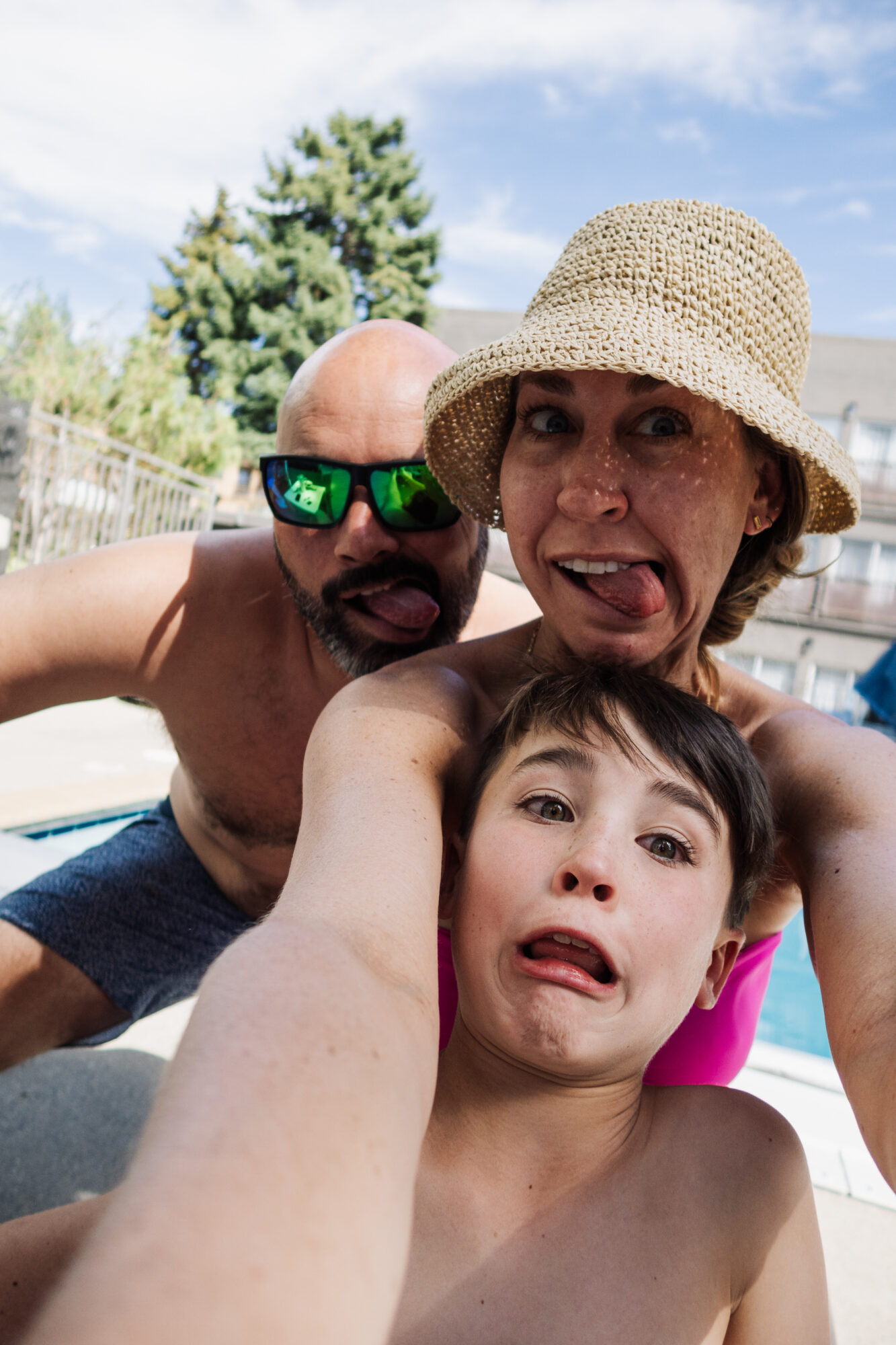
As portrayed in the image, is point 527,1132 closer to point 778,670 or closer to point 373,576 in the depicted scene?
point 373,576

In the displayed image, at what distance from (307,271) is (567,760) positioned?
29680mm

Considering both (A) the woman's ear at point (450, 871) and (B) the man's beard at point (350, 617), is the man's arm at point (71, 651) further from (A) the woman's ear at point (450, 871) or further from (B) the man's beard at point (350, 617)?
(A) the woman's ear at point (450, 871)

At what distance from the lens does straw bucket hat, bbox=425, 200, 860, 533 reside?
57.8 inches

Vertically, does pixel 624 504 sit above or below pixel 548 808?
above

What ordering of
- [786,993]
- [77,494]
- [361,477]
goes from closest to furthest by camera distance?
[361,477] < [786,993] < [77,494]

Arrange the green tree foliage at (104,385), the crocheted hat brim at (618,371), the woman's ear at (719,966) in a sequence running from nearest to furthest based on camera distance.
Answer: the crocheted hat brim at (618,371)
the woman's ear at (719,966)
the green tree foliage at (104,385)

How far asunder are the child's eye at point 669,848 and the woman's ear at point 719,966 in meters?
0.23

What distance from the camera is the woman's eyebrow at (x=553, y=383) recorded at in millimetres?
1595

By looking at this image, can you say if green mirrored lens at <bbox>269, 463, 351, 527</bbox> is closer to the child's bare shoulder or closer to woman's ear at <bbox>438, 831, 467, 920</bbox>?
woman's ear at <bbox>438, 831, 467, 920</bbox>

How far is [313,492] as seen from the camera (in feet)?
8.07

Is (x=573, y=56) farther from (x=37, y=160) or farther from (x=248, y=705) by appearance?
(x=248, y=705)

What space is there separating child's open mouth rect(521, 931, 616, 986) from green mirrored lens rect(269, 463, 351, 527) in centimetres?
146

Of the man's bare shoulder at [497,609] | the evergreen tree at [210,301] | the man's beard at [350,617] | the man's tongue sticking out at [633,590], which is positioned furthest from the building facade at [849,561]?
the man's tongue sticking out at [633,590]

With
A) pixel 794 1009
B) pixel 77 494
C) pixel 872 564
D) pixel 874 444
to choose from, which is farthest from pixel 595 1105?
pixel 874 444
